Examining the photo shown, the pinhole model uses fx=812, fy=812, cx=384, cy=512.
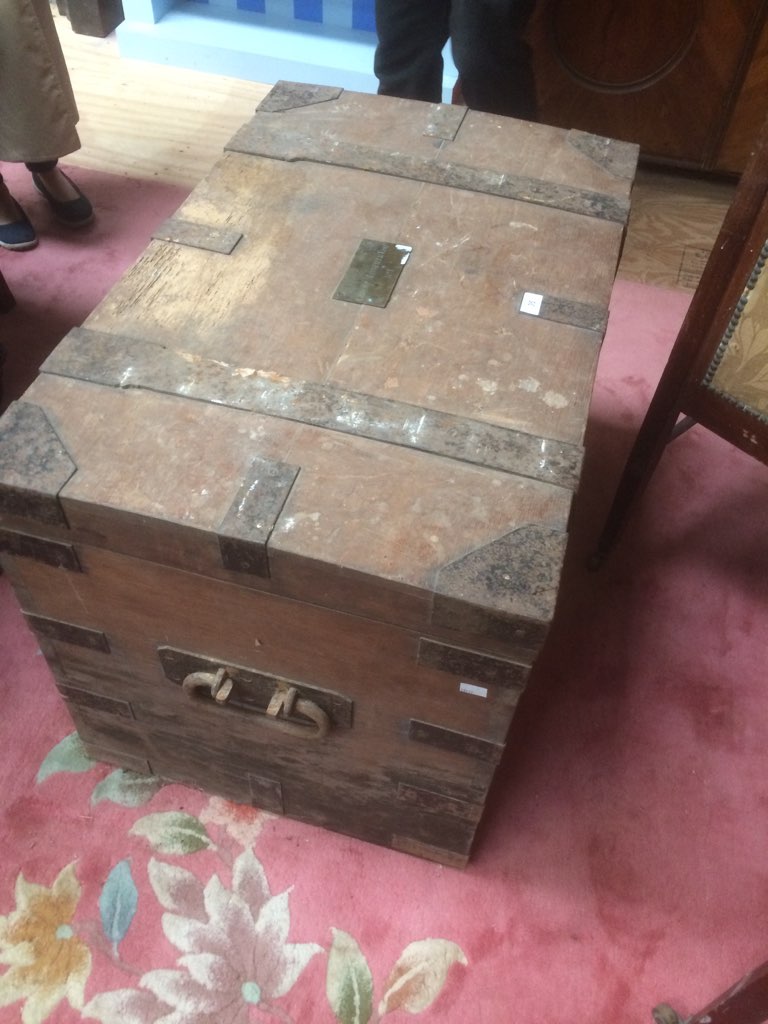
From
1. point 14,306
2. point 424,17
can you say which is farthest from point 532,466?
point 14,306

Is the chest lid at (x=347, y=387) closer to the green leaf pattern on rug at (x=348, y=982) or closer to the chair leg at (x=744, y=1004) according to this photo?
the chair leg at (x=744, y=1004)

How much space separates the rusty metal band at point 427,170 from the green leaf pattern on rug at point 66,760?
0.98 metres

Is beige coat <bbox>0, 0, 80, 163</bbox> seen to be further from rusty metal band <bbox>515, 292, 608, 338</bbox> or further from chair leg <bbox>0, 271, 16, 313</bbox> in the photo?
rusty metal band <bbox>515, 292, 608, 338</bbox>

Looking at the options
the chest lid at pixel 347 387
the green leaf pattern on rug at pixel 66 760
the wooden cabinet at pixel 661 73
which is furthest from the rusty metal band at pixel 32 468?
the wooden cabinet at pixel 661 73

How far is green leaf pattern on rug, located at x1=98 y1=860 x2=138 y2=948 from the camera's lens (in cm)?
110

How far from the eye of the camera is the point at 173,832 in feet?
3.92

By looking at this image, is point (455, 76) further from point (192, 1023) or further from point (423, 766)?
point (192, 1023)

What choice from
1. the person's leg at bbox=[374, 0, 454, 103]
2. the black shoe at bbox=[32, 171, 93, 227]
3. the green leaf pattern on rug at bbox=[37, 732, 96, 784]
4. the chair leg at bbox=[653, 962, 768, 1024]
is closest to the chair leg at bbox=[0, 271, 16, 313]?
the black shoe at bbox=[32, 171, 93, 227]

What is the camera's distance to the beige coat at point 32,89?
1.74 m

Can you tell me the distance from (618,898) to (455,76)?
2.37 meters

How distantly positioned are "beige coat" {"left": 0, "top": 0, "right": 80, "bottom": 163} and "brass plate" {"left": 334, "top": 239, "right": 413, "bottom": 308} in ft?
3.76

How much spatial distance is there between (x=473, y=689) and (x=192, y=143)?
2.25 metres

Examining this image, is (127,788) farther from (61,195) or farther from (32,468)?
(61,195)

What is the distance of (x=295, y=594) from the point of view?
834mm
